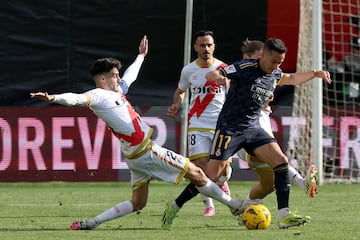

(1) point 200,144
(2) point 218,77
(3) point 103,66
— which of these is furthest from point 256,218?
(1) point 200,144

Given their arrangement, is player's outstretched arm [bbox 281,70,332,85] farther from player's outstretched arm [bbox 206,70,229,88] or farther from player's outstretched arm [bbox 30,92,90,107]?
player's outstretched arm [bbox 30,92,90,107]

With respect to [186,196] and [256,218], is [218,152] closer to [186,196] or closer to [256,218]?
[186,196]

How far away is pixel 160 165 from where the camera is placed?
946 centimetres

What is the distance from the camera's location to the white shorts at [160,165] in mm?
9453

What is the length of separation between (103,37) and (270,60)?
791cm

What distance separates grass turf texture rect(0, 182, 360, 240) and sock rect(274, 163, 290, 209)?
0.30m

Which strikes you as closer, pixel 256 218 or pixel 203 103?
pixel 256 218

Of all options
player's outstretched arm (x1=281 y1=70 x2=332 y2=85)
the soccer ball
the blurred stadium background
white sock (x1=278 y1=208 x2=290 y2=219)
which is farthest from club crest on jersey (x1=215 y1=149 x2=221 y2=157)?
the blurred stadium background

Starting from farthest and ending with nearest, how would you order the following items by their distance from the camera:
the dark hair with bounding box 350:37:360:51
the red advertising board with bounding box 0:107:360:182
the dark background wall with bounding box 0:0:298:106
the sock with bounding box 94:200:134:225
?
the dark hair with bounding box 350:37:360:51 → the dark background wall with bounding box 0:0:298:106 → the red advertising board with bounding box 0:107:360:182 → the sock with bounding box 94:200:134:225

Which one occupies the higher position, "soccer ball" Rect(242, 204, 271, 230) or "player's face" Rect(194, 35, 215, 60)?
"player's face" Rect(194, 35, 215, 60)

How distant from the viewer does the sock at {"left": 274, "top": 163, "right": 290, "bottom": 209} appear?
32.2 feet

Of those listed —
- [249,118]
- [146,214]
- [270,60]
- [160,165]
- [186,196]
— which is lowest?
[146,214]

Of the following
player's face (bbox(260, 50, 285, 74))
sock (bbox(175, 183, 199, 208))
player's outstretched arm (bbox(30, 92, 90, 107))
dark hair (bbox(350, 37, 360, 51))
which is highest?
dark hair (bbox(350, 37, 360, 51))

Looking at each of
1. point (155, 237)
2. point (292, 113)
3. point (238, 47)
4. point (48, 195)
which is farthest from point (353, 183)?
point (155, 237)
